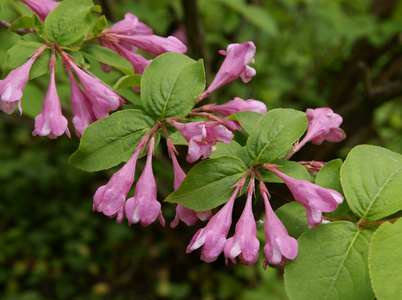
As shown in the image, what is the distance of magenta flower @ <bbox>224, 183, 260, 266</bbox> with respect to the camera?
864 millimetres

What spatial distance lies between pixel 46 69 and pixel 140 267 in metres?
3.54

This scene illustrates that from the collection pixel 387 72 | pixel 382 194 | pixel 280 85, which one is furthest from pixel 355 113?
pixel 382 194

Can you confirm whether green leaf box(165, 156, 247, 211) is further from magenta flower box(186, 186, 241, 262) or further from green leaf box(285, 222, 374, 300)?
green leaf box(285, 222, 374, 300)

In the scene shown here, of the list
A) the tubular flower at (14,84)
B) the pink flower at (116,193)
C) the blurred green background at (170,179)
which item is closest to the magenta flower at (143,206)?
the pink flower at (116,193)

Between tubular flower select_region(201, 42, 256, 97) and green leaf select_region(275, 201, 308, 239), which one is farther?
tubular flower select_region(201, 42, 256, 97)

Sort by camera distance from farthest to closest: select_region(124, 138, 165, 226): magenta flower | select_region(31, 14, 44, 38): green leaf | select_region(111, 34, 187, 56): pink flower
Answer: select_region(111, 34, 187, 56): pink flower, select_region(31, 14, 44, 38): green leaf, select_region(124, 138, 165, 226): magenta flower

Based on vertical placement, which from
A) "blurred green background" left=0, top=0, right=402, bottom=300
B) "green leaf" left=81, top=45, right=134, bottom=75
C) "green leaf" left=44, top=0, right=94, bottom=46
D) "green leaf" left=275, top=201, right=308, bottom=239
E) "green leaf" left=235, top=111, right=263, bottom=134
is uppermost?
"green leaf" left=44, top=0, right=94, bottom=46

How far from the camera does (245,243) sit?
0.87 m

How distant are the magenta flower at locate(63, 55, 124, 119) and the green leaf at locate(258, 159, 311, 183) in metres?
0.37

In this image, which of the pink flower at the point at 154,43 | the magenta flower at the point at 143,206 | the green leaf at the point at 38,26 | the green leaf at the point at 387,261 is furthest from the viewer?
the pink flower at the point at 154,43

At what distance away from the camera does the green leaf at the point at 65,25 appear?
102 centimetres

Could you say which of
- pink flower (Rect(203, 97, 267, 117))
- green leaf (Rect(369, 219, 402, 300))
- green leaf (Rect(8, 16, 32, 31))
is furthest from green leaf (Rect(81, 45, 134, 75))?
green leaf (Rect(369, 219, 402, 300))

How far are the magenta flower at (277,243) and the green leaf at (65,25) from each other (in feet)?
1.97

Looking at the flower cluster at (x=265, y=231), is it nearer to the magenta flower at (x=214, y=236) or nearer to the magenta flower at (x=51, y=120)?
the magenta flower at (x=214, y=236)
